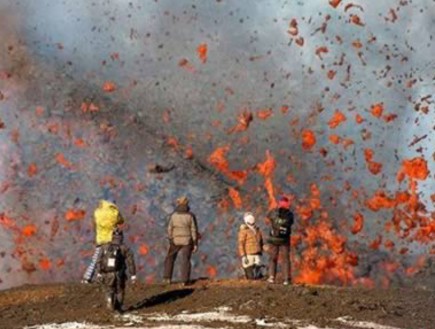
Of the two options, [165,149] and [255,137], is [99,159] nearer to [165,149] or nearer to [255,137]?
[165,149]

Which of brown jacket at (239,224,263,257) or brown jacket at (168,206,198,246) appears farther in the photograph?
brown jacket at (239,224,263,257)

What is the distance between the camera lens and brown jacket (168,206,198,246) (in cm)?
2122

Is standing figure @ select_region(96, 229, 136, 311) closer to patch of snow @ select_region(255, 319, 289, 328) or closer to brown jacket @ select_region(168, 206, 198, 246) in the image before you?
patch of snow @ select_region(255, 319, 289, 328)

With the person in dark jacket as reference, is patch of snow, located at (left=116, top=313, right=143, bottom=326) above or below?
below

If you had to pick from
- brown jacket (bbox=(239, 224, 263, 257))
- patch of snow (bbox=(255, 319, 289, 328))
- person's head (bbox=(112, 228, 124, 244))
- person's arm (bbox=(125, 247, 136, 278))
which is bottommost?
patch of snow (bbox=(255, 319, 289, 328))

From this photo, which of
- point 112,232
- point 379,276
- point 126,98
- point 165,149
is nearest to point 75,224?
point 165,149

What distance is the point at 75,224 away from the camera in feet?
112

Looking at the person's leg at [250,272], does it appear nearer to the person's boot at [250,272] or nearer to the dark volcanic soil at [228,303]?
the person's boot at [250,272]

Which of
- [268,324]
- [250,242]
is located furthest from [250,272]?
[268,324]

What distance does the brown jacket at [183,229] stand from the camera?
21.2 m

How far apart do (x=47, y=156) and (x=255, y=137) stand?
400 inches

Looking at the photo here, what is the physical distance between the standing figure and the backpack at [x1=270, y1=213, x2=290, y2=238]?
17.5 feet

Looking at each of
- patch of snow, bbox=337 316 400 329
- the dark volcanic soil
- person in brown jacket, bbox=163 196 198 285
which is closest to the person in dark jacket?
the dark volcanic soil

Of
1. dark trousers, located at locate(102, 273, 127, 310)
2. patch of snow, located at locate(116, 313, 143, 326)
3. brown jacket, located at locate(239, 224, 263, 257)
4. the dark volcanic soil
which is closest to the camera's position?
patch of snow, located at locate(116, 313, 143, 326)
